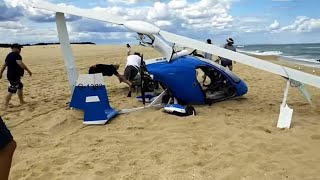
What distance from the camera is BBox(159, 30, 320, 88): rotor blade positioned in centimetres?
703

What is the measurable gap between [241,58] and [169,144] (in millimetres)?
2285

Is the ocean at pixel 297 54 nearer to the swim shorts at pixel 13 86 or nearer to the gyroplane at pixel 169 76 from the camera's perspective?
the gyroplane at pixel 169 76

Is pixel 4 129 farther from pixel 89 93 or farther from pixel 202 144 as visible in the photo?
pixel 89 93

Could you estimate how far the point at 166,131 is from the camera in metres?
6.73

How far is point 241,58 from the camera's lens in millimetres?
7051

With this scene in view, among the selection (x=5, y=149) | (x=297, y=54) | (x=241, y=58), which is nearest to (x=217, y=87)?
(x=241, y=58)

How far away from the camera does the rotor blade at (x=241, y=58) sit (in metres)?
7.03

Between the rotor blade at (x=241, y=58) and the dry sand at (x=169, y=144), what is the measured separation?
0.88 meters

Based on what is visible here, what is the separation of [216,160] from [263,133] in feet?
5.36

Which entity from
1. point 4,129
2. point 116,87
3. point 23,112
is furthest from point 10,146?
point 116,87

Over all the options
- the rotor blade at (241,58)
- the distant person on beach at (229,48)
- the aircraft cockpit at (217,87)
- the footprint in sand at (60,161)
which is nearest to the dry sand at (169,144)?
the footprint in sand at (60,161)

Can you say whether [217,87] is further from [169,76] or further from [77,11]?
[77,11]

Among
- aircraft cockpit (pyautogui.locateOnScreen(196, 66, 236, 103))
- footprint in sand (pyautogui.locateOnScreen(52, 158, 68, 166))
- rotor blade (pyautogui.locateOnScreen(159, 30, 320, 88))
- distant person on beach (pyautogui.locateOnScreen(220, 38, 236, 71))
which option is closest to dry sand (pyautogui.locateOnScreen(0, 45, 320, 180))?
footprint in sand (pyautogui.locateOnScreen(52, 158, 68, 166))

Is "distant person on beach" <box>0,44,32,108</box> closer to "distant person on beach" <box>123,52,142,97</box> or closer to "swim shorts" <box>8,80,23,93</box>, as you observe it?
"swim shorts" <box>8,80,23,93</box>
